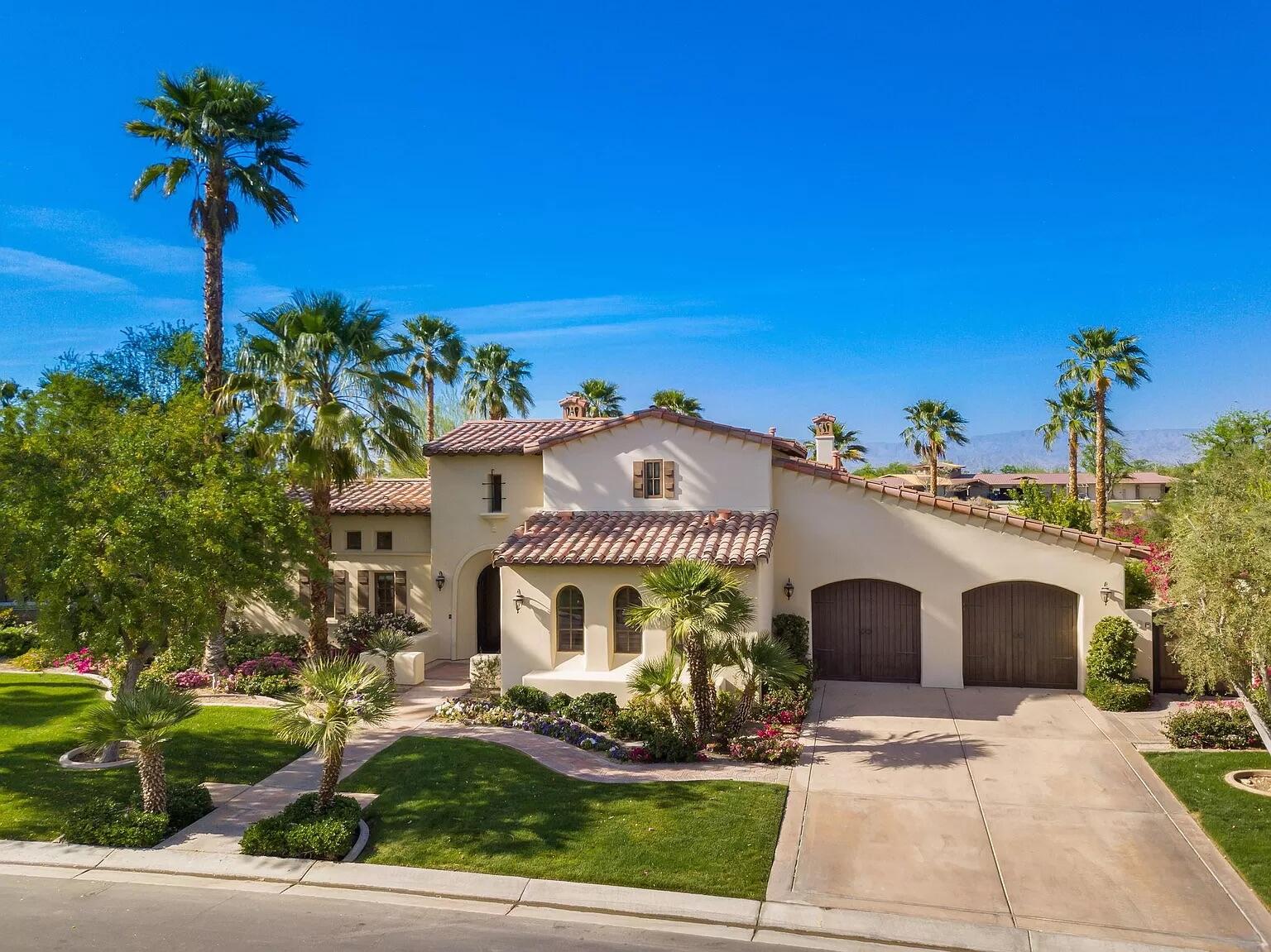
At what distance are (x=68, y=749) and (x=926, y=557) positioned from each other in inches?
725

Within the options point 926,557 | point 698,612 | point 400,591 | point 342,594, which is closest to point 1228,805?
point 926,557

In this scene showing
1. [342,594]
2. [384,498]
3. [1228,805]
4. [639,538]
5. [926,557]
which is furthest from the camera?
[384,498]

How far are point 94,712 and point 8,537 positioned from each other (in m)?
3.26

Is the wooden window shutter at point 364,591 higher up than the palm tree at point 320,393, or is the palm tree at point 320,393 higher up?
the palm tree at point 320,393

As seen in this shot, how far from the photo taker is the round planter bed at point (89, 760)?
46.8 feet

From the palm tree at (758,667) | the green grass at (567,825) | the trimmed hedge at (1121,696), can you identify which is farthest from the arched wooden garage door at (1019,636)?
the green grass at (567,825)

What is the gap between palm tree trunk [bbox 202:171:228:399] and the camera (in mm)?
21031

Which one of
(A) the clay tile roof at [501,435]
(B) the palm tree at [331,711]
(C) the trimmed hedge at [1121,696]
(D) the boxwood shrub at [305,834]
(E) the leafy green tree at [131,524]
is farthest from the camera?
(A) the clay tile roof at [501,435]

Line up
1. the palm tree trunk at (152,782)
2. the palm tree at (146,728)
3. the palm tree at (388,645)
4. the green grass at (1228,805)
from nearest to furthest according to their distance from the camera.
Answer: the green grass at (1228,805) < the palm tree at (146,728) < the palm tree trunk at (152,782) < the palm tree at (388,645)

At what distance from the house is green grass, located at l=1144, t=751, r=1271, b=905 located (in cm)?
471

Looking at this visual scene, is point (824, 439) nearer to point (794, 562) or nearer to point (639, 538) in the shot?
point (794, 562)

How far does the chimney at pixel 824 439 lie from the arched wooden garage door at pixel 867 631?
5038mm

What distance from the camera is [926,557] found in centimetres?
1903

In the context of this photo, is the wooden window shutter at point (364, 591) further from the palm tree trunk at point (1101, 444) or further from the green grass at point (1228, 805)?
the palm tree trunk at point (1101, 444)
